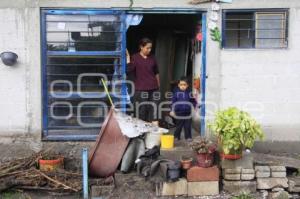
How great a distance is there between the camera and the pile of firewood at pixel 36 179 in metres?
7.21

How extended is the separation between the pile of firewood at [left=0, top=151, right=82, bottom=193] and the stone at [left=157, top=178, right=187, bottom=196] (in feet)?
3.73

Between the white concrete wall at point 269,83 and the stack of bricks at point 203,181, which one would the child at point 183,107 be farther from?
the stack of bricks at point 203,181

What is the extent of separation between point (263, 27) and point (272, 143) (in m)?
2.02

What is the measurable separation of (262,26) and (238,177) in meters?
3.09

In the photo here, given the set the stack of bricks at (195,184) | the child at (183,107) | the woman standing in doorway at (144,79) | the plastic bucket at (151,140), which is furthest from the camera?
the child at (183,107)

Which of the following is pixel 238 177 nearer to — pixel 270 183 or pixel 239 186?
pixel 239 186

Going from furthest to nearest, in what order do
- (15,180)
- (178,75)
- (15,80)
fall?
(178,75)
(15,80)
(15,180)

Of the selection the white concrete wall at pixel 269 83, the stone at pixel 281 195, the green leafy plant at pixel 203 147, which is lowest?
the stone at pixel 281 195

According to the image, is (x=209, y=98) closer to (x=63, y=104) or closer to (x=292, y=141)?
(x=292, y=141)

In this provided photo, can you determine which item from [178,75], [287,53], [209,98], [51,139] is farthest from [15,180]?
[178,75]

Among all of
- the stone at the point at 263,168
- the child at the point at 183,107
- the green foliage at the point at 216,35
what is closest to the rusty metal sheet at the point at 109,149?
the stone at the point at 263,168

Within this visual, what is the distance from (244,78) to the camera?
9227 mm

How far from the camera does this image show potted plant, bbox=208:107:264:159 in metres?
7.14

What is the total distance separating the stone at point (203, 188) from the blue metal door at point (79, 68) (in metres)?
2.54
